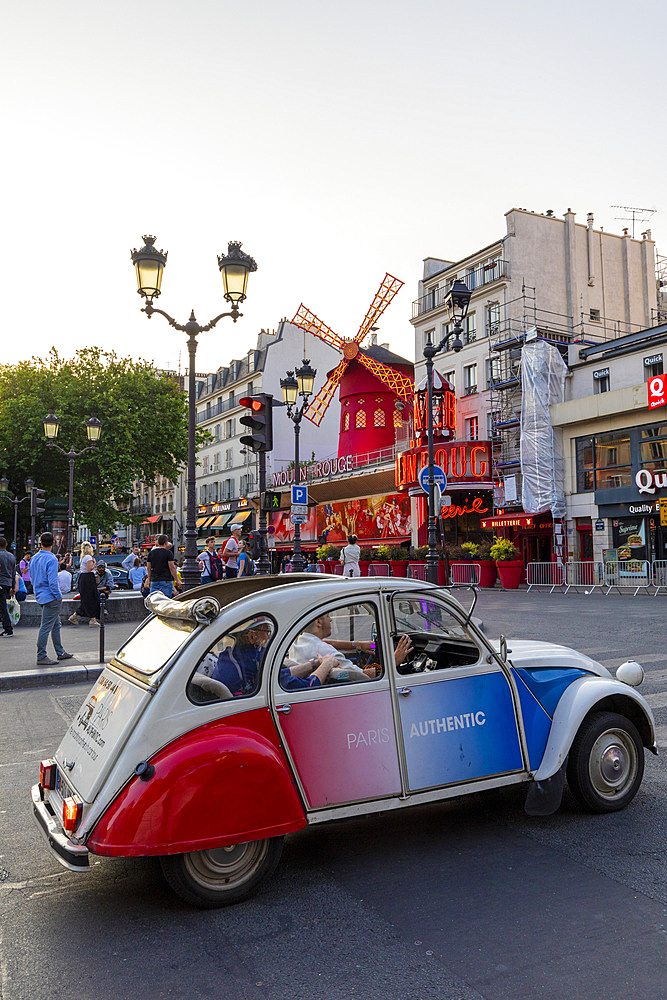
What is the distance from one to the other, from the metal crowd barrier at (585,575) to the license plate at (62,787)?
2314 cm

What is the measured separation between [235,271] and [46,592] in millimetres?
5251

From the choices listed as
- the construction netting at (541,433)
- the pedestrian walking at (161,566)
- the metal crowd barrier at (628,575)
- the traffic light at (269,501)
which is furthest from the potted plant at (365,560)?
the pedestrian walking at (161,566)

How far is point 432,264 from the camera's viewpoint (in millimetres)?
41906

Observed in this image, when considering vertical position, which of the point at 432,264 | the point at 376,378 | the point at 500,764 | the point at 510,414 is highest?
the point at 432,264

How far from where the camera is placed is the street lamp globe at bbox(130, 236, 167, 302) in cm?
1116

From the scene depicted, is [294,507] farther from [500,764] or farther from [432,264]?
[432,264]

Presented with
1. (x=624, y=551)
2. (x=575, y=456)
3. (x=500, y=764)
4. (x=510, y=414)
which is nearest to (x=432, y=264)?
(x=510, y=414)

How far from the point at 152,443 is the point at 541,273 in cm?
1955

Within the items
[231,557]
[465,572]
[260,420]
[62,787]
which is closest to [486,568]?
[465,572]

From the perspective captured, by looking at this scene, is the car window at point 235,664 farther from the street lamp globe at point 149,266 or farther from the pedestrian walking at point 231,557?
the pedestrian walking at point 231,557

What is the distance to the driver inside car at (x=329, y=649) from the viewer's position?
3922 millimetres

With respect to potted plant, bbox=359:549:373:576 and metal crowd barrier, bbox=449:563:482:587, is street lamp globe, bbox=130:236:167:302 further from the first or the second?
potted plant, bbox=359:549:373:576

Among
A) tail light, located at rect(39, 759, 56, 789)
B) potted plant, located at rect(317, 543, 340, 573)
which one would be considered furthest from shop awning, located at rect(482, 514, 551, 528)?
tail light, located at rect(39, 759, 56, 789)

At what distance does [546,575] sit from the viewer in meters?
27.0
